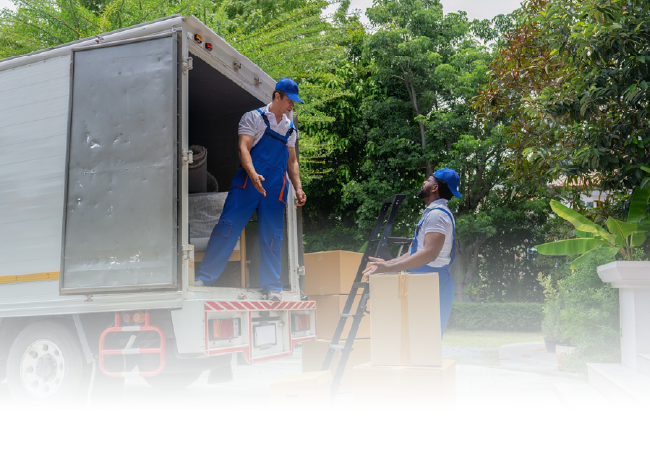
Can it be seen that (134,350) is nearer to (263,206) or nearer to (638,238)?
(263,206)

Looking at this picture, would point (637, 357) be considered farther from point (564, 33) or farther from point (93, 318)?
point (93, 318)

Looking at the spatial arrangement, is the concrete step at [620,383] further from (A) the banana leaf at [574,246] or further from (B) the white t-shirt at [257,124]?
(B) the white t-shirt at [257,124]

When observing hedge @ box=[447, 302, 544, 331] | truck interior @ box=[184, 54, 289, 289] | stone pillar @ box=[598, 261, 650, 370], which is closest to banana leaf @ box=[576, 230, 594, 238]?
stone pillar @ box=[598, 261, 650, 370]

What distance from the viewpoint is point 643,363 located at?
A: 15.5 ft

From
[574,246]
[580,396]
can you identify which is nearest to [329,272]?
[580,396]

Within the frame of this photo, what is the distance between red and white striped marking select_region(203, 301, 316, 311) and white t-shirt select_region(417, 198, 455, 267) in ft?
4.41

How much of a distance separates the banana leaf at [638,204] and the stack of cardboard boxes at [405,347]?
10.3ft

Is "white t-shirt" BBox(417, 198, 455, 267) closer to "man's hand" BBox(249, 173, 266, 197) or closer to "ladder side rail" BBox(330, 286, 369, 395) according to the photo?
"ladder side rail" BBox(330, 286, 369, 395)

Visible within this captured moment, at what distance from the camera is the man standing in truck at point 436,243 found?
3.63m

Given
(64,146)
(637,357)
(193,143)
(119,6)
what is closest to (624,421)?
(637,357)

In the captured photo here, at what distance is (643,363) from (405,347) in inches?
102

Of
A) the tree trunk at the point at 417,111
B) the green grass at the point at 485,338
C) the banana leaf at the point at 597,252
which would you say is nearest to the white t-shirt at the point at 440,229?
the banana leaf at the point at 597,252

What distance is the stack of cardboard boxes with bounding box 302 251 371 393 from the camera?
17.6ft

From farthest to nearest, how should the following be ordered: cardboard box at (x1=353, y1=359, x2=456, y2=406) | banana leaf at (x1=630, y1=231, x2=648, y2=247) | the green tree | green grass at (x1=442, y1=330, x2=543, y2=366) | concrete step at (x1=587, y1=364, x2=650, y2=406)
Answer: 1. green grass at (x1=442, y1=330, x2=543, y2=366)
2. banana leaf at (x1=630, y1=231, x2=648, y2=247)
3. the green tree
4. concrete step at (x1=587, y1=364, x2=650, y2=406)
5. cardboard box at (x1=353, y1=359, x2=456, y2=406)
